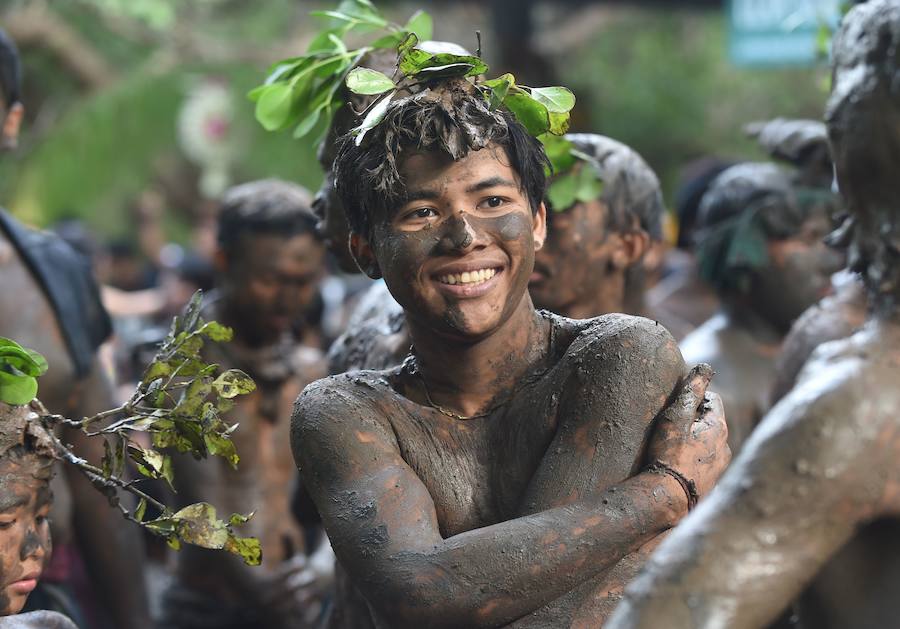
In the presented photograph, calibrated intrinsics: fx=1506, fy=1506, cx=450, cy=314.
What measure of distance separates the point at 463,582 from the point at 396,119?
931 mm

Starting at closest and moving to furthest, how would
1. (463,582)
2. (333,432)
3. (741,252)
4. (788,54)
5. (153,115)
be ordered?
1. (463,582)
2. (333,432)
3. (741,252)
4. (788,54)
5. (153,115)

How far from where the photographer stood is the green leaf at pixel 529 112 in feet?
10.5

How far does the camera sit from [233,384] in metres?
3.13

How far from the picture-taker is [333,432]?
2955 mm

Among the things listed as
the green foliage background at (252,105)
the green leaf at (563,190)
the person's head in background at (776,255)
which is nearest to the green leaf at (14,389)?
the green leaf at (563,190)

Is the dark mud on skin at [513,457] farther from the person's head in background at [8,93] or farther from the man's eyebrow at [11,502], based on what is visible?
the person's head in background at [8,93]

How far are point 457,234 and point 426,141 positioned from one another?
0.19 metres

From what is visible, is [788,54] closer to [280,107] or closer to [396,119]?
[280,107]

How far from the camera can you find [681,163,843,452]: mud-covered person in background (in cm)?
582

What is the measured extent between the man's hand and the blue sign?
6994mm

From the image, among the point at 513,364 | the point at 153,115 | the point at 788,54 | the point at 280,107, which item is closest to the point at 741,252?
the point at 280,107

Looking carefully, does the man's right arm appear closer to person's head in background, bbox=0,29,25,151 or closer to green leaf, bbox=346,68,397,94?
green leaf, bbox=346,68,397,94

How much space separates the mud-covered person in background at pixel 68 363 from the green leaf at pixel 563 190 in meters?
1.66

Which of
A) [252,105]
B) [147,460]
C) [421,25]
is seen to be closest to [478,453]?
[147,460]
